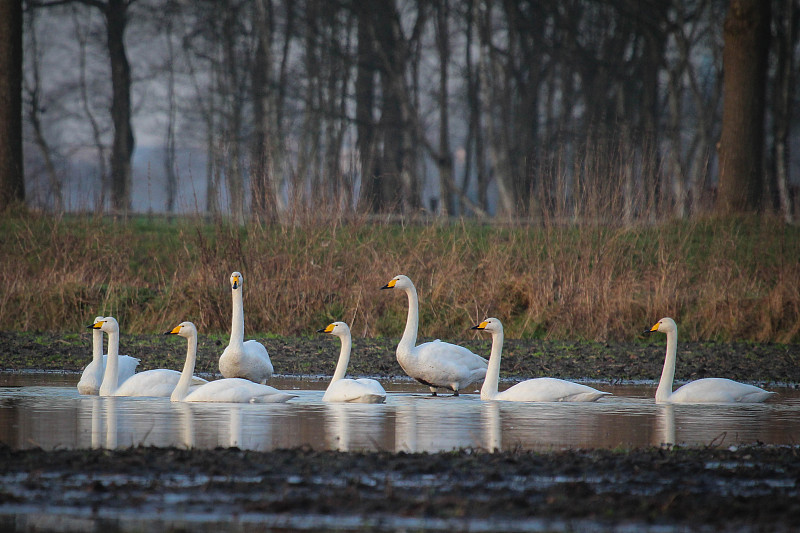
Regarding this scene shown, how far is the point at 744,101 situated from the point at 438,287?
30.3 ft

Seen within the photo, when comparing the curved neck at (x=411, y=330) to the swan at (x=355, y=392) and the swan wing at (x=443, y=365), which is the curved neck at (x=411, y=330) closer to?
the swan wing at (x=443, y=365)

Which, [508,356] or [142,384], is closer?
[142,384]

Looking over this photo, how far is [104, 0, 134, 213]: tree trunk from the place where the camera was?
33.9 meters

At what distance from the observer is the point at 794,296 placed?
48.3 feet

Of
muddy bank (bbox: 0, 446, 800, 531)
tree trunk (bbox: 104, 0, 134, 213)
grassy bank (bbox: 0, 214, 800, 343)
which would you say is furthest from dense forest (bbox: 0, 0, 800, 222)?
muddy bank (bbox: 0, 446, 800, 531)

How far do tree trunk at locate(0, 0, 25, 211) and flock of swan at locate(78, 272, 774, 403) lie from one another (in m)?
12.3

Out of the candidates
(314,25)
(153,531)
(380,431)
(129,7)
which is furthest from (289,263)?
(129,7)

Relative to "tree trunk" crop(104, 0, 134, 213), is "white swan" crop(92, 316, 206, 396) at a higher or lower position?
lower

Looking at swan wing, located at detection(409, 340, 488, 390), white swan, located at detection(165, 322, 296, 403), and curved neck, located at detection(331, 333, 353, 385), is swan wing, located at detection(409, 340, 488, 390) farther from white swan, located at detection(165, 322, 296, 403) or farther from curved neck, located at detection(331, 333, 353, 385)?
white swan, located at detection(165, 322, 296, 403)

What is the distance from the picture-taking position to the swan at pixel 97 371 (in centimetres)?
998

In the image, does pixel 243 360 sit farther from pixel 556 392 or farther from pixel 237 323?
pixel 556 392

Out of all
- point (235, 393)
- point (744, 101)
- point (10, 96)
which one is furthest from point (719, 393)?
point (10, 96)

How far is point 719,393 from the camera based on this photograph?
9.67 meters

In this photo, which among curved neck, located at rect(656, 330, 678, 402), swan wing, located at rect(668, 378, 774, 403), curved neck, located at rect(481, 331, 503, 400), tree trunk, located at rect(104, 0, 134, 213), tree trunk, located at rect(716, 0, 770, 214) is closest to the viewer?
swan wing, located at rect(668, 378, 774, 403)
